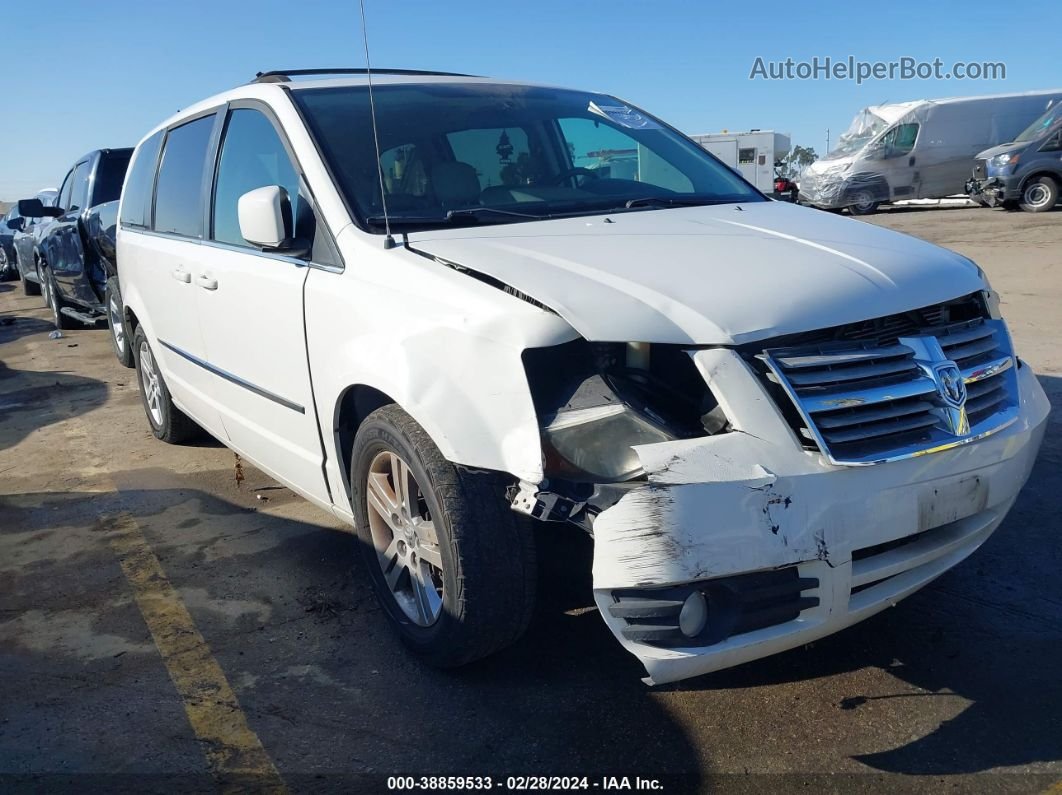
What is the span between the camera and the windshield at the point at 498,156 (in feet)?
10.4

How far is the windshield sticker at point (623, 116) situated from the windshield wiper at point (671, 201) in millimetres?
661

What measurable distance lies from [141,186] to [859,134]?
21.1 metres

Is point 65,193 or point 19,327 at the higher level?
point 65,193

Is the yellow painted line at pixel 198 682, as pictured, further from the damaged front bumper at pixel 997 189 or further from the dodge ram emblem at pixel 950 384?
the damaged front bumper at pixel 997 189

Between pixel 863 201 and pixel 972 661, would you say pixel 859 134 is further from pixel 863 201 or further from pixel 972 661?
pixel 972 661

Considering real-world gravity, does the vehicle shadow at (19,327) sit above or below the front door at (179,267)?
below

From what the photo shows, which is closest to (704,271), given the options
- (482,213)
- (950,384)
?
(950,384)

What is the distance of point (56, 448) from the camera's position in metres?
5.81

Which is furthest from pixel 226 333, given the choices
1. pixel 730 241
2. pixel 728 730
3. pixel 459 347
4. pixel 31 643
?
pixel 728 730

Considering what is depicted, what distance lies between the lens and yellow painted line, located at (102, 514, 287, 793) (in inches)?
97.1

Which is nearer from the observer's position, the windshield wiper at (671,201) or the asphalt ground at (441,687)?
the asphalt ground at (441,687)

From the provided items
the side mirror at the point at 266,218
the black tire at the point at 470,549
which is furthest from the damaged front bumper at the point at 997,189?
the black tire at the point at 470,549

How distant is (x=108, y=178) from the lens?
9094mm

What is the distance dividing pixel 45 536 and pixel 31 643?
1.17 m
